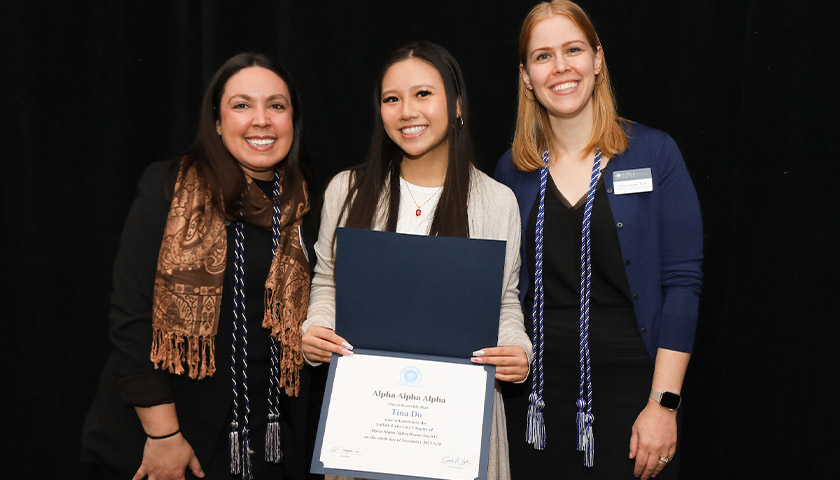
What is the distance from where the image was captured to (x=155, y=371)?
71.3 inches

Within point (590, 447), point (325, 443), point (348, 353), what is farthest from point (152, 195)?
point (590, 447)

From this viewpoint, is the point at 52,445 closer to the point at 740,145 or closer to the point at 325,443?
the point at 325,443

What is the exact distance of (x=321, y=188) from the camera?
214 cm

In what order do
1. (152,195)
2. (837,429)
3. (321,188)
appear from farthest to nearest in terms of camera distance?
(837,429), (321,188), (152,195)

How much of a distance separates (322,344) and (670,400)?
97 centimetres

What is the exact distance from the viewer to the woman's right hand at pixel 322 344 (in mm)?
1618

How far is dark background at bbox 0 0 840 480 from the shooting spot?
254 cm

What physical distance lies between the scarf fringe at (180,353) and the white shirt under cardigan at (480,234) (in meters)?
0.29

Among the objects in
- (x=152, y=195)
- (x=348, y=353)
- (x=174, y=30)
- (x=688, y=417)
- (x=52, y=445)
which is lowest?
(x=52, y=445)

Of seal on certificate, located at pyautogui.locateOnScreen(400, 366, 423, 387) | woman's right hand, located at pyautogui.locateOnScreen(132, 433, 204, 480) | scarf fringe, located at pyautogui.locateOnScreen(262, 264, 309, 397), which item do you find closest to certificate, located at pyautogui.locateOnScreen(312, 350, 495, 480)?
seal on certificate, located at pyautogui.locateOnScreen(400, 366, 423, 387)

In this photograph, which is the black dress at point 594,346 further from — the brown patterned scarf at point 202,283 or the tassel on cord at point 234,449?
the tassel on cord at point 234,449

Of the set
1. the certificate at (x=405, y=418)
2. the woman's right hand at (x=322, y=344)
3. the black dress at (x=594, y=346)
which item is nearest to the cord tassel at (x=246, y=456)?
the woman's right hand at (x=322, y=344)

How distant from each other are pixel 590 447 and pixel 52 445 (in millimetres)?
2256

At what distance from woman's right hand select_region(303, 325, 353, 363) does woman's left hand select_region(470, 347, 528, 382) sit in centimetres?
31
